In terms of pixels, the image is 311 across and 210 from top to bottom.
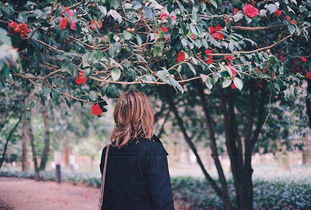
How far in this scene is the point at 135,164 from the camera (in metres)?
2.47

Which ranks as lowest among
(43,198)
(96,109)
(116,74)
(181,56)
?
(43,198)

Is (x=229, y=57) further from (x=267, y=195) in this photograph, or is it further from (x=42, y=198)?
(x=267, y=195)

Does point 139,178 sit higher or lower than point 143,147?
lower

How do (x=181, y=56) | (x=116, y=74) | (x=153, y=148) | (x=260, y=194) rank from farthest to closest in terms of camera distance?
(x=260, y=194)
(x=181, y=56)
(x=116, y=74)
(x=153, y=148)

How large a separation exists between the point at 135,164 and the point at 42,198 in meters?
7.77

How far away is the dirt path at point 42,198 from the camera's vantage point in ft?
27.7

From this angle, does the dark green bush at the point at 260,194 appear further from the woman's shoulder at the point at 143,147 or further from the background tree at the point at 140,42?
the woman's shoulder at the point at 143,147

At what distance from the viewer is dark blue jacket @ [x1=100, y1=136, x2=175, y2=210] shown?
2.39m

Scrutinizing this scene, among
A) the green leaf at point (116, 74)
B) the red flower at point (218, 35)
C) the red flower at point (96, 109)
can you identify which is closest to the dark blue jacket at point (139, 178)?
the green leaf at point (116, 74)

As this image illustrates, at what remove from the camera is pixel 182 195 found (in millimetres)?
12438

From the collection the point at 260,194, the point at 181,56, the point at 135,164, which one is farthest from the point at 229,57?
the point at 260,194

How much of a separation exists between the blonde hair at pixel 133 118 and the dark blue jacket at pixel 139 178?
5 centimetres

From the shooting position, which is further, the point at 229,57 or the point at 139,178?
the point at 229,57

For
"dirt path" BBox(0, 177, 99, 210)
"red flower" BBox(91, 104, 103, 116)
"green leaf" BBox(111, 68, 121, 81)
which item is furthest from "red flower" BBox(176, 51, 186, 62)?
"dirt path" BBox(0, 177, 99, 210)
